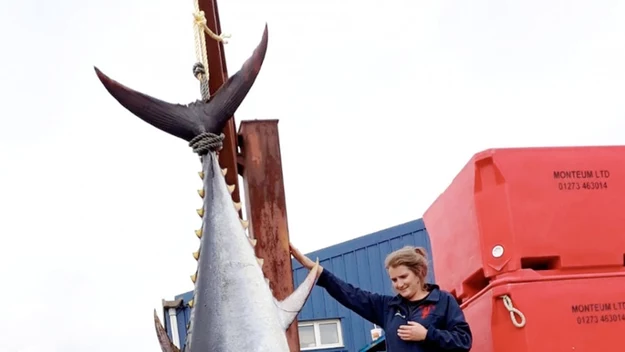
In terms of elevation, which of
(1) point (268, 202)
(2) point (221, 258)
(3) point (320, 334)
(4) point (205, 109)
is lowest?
(2) point (221, 258)

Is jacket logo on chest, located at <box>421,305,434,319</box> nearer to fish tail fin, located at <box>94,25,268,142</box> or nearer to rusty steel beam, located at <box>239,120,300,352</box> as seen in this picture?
rusty steel beam, located at <box>239,120,300,352</box>

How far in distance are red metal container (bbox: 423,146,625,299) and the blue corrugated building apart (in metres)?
6.34

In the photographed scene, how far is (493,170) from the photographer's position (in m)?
3.11

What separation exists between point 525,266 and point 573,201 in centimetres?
29

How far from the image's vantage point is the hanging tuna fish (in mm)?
2709

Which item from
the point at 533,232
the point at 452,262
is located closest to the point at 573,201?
the point at 533,232

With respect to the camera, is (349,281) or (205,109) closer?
(205,109)

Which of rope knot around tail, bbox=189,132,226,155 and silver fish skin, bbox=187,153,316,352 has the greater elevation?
rope knot around tail, bbox=189,132,226,155

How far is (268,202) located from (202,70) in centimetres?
56

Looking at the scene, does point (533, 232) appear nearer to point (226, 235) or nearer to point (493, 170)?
point (493, 170)

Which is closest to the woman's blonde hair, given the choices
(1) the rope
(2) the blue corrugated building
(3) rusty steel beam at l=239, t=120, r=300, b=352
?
(3) rusty steel beam at l=239, t=120, r=300, b=352

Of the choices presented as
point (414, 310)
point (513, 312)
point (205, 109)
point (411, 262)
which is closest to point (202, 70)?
point (205, 109)

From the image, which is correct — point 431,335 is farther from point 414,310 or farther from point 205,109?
point 205,109

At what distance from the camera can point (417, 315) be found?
120 inches
